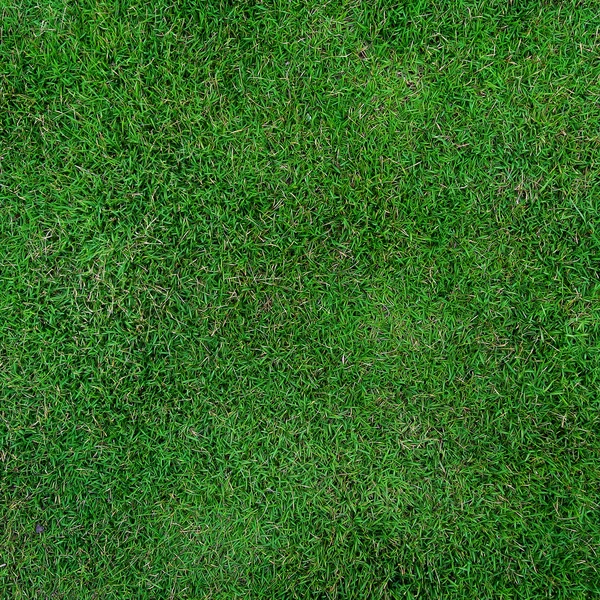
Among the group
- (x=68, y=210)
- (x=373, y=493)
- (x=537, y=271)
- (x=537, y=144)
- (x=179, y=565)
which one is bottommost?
(x=179, y=565)

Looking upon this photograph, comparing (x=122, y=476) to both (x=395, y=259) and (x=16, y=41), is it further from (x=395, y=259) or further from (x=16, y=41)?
(x=16, y=41)

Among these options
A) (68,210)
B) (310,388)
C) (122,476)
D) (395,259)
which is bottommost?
(122,476)

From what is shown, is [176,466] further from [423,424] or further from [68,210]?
[68,210]

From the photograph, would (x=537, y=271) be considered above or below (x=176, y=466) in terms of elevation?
above

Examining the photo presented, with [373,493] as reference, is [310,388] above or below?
above

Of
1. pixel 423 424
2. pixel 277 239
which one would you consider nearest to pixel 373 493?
pixel 423 424

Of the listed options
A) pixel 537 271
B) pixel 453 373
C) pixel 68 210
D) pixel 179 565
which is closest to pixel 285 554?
pixel 179 565
